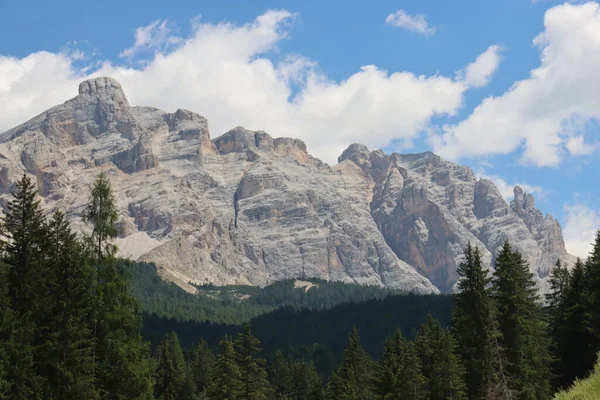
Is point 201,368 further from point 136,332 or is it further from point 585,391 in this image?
point 585,391

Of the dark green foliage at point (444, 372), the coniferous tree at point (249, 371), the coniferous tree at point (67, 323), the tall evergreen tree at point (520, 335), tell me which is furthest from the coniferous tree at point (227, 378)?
the coniferous tree at point (67, 323)

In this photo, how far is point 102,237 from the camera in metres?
45.6

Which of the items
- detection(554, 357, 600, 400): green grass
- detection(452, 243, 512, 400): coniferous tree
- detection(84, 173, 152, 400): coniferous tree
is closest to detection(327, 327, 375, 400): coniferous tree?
detection(452, 243, 512, 400): coniferous tree

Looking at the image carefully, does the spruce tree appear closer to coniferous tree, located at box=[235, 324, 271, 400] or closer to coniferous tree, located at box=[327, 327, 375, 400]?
coniferous tree, located at box=[327, 327, 375, 400]

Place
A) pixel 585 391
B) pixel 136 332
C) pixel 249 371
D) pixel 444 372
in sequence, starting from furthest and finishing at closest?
pixel 249 371
pixel 444 372
pixel 136 332
pixel 585 391

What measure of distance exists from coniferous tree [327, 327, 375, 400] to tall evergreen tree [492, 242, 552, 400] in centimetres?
2904

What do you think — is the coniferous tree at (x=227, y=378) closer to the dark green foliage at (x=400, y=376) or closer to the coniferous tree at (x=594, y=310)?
the dark green foliage at (x=400, y=376)

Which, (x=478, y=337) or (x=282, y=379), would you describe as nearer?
(x=478, y=337)

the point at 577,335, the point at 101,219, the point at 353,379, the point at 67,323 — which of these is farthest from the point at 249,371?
the point at 67,323

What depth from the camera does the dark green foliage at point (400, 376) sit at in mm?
64938

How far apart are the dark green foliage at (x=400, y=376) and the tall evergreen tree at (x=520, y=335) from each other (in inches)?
443

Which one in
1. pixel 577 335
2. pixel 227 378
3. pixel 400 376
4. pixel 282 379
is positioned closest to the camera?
pixel 577 335

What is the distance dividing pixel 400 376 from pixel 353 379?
1998cm

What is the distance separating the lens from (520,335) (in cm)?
5484
